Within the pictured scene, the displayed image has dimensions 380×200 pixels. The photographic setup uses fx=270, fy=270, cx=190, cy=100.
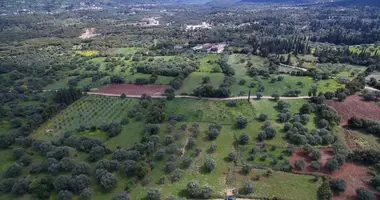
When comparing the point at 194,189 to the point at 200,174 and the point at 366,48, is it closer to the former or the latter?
the point at 200,174

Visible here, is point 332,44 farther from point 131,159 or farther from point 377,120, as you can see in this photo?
point 131,159

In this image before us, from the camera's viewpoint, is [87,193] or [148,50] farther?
[148,50]

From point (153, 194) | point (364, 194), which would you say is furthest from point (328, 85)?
point (153, 194)

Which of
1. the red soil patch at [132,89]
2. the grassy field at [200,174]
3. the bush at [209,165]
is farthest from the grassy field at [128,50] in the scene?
the bush at [209,165]

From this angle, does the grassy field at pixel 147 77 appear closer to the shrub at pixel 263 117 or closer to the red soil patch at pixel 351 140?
the shrub at pixel 263 117

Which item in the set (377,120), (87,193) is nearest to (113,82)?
(87,193)

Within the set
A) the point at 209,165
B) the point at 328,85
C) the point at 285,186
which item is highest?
the point at 328,85

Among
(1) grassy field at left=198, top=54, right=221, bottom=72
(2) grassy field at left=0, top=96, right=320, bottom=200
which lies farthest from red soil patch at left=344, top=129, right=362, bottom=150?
(1) grassy field at left=198, top=54, right=221, bottom=72
